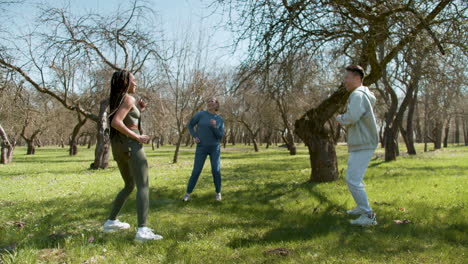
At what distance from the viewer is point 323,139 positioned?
26.6ft

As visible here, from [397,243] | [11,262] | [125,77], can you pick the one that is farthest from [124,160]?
[397,243]

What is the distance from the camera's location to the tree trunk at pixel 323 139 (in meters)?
8.12

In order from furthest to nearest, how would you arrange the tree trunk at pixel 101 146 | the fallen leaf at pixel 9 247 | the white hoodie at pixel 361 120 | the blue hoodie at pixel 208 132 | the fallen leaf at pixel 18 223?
the tree trunk at pixel 101 146 → the blue hoodie at pixel 208 132 → the fallen leaf at pixel 18 223 → the white hoodie at pixel 361 120 → the fallen leaf at pixel 9 247

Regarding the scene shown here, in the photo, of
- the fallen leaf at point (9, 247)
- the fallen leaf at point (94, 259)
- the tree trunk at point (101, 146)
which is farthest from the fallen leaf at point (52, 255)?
the tree trunk at point (101, 146)

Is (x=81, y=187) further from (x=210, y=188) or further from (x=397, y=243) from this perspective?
(x=397, y=243)

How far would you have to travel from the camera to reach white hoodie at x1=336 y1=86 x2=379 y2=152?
4.45m

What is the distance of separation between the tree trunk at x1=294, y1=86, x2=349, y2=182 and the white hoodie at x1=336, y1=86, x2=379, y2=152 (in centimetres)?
354

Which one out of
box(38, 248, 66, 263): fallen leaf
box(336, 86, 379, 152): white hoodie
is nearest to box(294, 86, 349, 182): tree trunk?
box(336, 86, 379, 152): white hoodie

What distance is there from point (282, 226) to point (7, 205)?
19.9 ft

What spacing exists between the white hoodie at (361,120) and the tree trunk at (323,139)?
3537mm

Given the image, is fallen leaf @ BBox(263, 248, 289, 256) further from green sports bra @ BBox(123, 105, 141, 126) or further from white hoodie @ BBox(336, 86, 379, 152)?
green sports bra @ BBox(123, 105, 141, 126)

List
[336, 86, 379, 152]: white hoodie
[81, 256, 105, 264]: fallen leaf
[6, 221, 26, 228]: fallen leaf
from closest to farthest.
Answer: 1. [81, 256, 105, 264]: fallen leaf
2. [336, 86, 379, 152]: white hoodie
3. [6, 221, 26, 228]: fallen leaf

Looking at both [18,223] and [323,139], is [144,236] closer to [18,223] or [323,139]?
[18,223]

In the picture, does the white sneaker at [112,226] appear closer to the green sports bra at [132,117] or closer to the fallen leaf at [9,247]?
the fallen leaf at [9,247]
